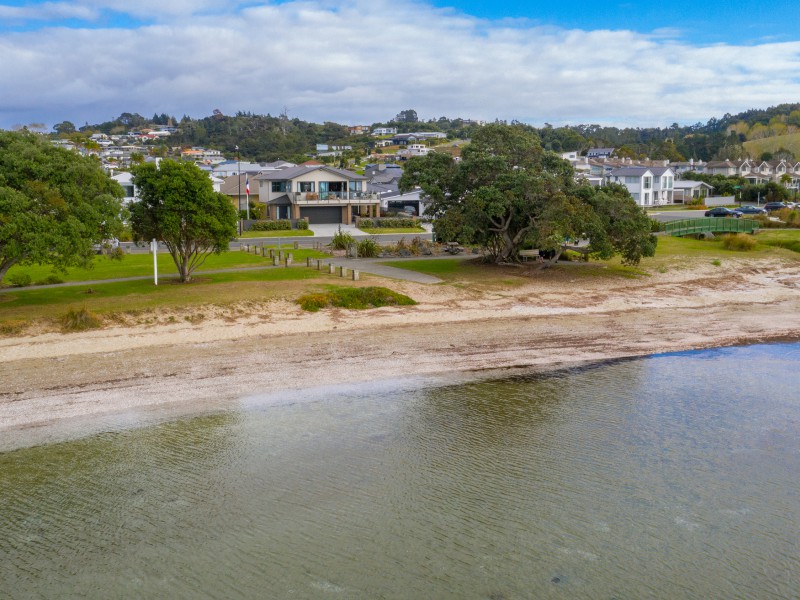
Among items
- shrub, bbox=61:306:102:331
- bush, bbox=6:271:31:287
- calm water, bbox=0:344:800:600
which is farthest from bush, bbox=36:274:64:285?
calm water, bbox=0:344:800:600

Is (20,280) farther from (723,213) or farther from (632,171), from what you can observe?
(632,171)

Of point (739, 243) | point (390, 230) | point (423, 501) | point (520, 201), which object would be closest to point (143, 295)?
point (520, 201)

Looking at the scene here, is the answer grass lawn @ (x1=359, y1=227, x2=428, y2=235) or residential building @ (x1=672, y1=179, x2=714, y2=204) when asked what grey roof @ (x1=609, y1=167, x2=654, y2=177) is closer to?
residential building @ (x1=672, y1=179, x2=714, y2=204)

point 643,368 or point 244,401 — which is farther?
point 643,368

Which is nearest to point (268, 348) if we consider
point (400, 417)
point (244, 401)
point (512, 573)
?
point (244, 401)

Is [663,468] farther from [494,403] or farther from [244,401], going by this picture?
[244,401]

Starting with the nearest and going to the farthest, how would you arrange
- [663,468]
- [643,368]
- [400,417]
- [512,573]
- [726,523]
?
[512,573]
[726,523]
[663,468]
[400,417]
[643,368]
